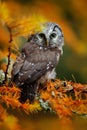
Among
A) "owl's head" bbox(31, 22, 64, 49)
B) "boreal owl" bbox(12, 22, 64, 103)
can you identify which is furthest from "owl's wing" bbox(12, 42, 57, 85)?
"owl's head" bbox(31, 22, 64, 49)

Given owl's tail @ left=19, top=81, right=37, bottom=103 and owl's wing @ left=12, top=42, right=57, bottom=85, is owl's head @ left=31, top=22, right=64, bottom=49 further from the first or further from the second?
owl's tail @ left=19, top=81, right=37, bottom=103

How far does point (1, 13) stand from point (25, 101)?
876mm

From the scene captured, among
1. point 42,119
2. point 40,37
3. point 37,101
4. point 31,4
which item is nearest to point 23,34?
point 37,101

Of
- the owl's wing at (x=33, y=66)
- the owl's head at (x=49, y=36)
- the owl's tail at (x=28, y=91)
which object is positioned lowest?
the owl's tail at (x=28, y=91)

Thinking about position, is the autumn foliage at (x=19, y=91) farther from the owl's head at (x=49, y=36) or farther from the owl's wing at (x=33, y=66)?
the owl's head at (x=49, y=36)

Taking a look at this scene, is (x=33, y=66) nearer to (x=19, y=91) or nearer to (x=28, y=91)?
(x=28, y=91)

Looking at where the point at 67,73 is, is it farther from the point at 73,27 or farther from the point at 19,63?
the point at 19,63

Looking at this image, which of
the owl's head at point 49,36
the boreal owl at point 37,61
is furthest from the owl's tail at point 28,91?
the owl's head at point 49,36

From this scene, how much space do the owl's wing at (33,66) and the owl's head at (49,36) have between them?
11 centimetres

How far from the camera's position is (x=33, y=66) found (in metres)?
4.38

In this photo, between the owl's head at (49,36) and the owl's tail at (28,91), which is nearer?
the owl's tail at (28,91)

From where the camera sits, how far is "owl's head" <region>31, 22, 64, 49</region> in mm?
4773

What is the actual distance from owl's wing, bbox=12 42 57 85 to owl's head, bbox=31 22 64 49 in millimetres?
106

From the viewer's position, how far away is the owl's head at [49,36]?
477 cm
